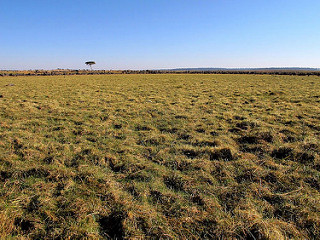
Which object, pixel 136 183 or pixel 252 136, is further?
pixel 252 136

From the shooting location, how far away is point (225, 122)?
7.90 meters

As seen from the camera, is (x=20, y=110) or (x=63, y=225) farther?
(x=20, y=110)

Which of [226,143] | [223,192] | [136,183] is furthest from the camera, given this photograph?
[226,143]

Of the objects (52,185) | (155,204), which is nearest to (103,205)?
(155,204)

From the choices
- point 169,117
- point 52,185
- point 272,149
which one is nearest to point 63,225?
point 52,185

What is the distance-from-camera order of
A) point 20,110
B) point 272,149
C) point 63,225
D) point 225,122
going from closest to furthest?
point 63,225 < point 272,149 < point 225,122 < point 20,110

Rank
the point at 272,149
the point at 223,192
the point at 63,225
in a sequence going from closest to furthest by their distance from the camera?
1. the point at 63,225
2. the point at 223,192
3. the point at 272,149

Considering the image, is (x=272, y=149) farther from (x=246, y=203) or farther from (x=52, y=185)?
(x=52, y=185)

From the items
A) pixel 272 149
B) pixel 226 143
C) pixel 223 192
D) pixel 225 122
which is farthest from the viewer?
pixel 225 122

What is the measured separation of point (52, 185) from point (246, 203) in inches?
144

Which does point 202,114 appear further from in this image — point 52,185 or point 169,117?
point 52,185

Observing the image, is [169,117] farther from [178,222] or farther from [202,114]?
[178,222]

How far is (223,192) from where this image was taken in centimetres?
341

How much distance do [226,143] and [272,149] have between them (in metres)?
1.23
